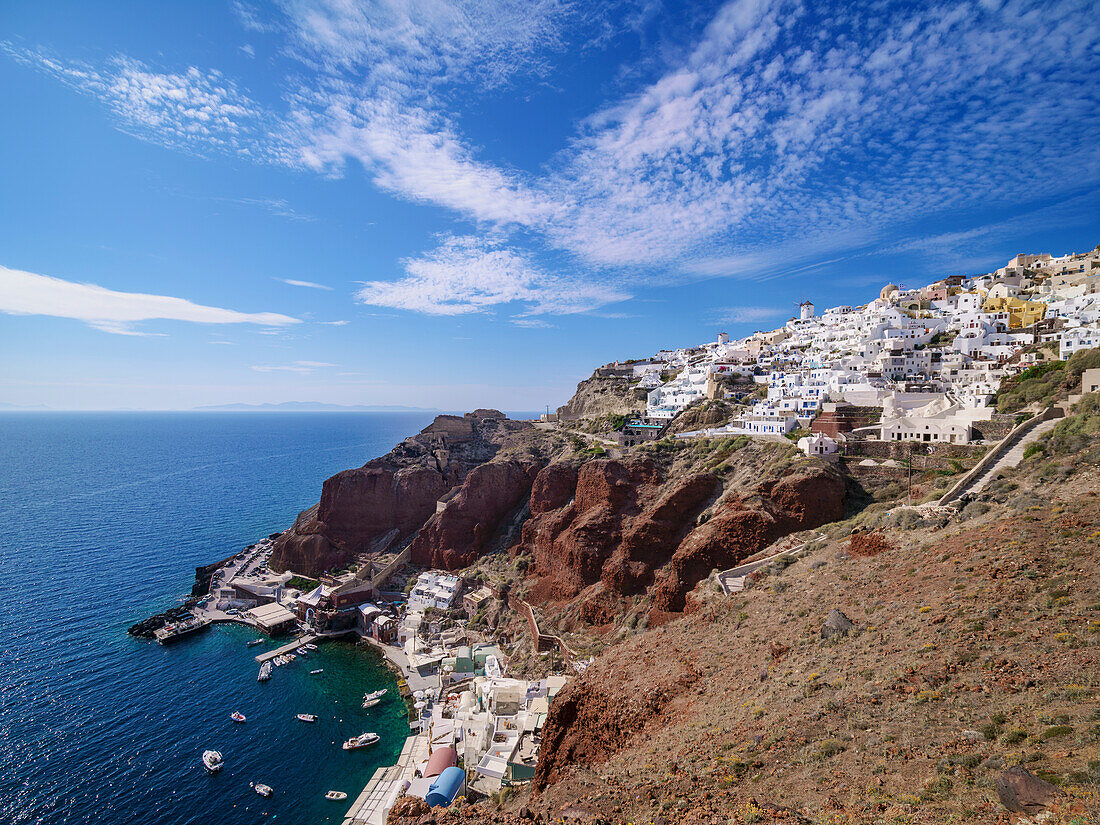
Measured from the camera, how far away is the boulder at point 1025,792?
724 centimetres

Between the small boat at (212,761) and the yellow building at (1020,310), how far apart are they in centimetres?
7428

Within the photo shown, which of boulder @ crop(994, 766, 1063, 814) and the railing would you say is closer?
boulder @ crop(994, 766, 1063, 814)

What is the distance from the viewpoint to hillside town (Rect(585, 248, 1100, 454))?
3472cm

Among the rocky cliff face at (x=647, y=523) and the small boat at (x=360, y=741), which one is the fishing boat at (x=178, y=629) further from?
the rocky cliff face at (x=647, y=523)

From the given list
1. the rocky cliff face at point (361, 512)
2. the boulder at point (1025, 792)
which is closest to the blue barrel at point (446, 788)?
the boulder at point (1025, 792)

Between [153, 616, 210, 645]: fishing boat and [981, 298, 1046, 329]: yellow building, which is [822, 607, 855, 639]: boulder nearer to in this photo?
[153, 616, 210, 645]: fishing boat

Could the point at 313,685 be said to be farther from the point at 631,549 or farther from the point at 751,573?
the point at 751,573

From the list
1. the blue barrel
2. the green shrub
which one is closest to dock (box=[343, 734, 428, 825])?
the blue barrel

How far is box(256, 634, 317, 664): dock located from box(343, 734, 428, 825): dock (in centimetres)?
1673

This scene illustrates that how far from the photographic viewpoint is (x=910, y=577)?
675 inches

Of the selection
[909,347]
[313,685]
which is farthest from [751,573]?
[909,347]

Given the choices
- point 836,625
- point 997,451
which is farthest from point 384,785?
point 997,451

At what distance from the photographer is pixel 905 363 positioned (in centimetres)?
4803

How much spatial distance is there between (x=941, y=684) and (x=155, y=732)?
Result: 41.0 meters
